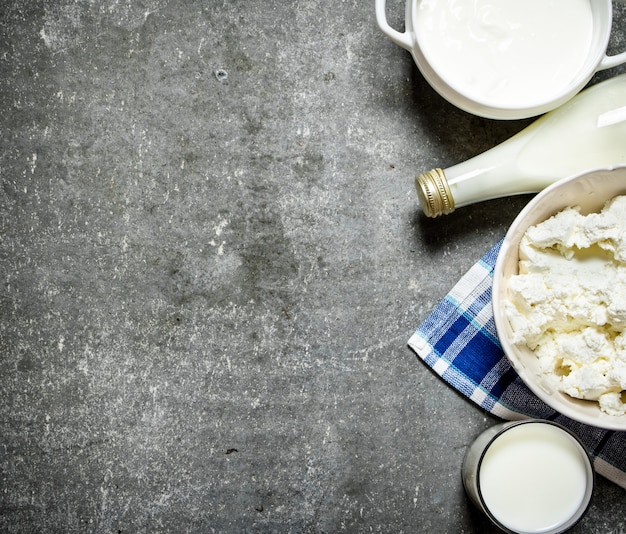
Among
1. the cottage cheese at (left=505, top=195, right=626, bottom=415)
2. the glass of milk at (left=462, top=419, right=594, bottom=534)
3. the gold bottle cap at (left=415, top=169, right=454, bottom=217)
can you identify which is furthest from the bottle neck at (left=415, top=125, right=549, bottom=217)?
the glass of milk at (left=462, top=419, right=594, bottom=534)

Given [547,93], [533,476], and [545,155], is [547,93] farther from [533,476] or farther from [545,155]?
[533,476]

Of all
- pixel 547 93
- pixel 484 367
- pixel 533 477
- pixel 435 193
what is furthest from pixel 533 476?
pixel 547 93

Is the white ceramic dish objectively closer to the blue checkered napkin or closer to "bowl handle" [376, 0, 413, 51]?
"bowl handle" [376, 0, 413, 51]

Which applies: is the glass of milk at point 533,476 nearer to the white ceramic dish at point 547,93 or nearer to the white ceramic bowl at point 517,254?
the white ceramic bowl at point 517,254

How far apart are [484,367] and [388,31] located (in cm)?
60

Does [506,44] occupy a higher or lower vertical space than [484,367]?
higher

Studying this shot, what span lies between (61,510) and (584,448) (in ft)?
3.07

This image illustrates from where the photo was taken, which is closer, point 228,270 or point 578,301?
point 578,301

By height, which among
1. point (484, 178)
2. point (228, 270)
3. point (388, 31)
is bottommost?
point (228, 270)

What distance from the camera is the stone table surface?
3.69ft

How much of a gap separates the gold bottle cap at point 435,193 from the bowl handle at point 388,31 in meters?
0.21

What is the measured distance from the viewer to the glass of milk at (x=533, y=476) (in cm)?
103

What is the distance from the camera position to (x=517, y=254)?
97cm

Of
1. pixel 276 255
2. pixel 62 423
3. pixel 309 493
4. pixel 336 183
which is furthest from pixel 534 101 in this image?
pixel 62 423
